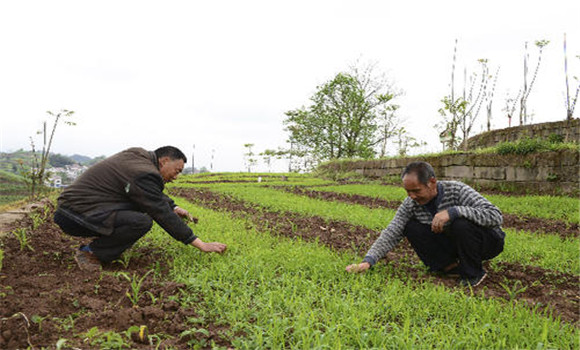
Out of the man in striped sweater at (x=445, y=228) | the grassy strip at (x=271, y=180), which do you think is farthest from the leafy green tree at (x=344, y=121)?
the man in striped sweater at (x=445, y=228)

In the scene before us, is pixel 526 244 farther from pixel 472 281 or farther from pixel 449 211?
pixel 449 211

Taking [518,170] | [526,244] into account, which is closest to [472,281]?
[526,244]

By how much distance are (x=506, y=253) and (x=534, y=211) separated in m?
3.51

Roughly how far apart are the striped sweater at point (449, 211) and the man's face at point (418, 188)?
0.19 metres

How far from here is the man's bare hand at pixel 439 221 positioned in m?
3.14

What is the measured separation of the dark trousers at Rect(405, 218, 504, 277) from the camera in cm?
318

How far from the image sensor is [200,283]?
9.48 feet

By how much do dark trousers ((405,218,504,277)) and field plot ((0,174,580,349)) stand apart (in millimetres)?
187

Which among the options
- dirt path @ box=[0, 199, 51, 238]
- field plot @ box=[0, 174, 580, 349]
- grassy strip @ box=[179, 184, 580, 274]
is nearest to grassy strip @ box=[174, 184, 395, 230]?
grassy strip @ box=[179, 184, 580, 274]

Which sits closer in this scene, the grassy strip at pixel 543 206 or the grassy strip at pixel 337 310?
the grassy strip at pixel 337 310

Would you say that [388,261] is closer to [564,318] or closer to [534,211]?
[564,318]

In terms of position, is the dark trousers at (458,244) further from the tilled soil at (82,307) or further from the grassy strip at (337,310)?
the tilled soil at (82,307)

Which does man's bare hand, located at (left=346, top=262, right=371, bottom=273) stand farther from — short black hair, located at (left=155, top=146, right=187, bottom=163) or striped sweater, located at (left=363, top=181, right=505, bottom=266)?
short black hair, located at (left=155, top=146, right=187, bottom=163)

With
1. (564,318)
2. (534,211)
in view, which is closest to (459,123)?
(534,211)
